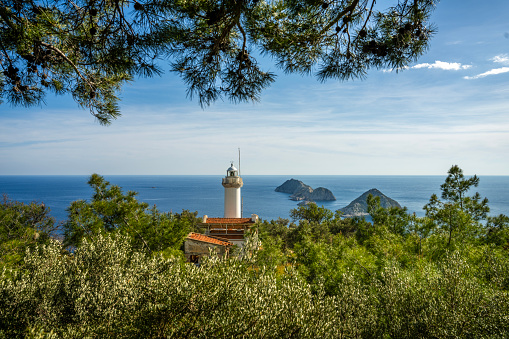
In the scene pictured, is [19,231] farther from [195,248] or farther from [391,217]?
[391,217]

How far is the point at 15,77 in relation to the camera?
6094mm

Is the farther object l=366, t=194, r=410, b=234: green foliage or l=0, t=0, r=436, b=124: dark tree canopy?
l=366, t=194, r=410, b=234: green foliage

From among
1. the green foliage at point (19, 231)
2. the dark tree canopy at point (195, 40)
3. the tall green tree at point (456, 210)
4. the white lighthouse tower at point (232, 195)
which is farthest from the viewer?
the white lighthouse tower at point (232, 195)

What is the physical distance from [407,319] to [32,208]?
35296 millimetres

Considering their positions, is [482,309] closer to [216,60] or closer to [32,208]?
[216,60]

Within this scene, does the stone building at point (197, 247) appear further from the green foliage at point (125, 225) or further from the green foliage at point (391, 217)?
the green foliage at point (391, 217)

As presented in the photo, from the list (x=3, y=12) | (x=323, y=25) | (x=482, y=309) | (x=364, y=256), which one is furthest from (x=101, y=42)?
(x=364, y=256)

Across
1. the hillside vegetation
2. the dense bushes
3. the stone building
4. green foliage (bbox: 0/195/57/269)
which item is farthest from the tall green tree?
green foliage (bbox: 0/195/57/269)

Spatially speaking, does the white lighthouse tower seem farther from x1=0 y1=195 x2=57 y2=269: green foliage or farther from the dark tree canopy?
the dark tree canopy

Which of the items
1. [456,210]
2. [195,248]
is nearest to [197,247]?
[195,248]

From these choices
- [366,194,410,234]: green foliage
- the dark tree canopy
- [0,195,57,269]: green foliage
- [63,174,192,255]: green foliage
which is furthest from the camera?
[366,194,410,234]: green foliage

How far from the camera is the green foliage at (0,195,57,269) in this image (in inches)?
618

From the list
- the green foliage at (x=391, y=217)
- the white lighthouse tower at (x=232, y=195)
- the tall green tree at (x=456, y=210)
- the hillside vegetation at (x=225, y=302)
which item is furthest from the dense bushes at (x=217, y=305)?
the white lighthouse tower at (x=232, y=195)

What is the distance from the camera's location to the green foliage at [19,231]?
15689mm
